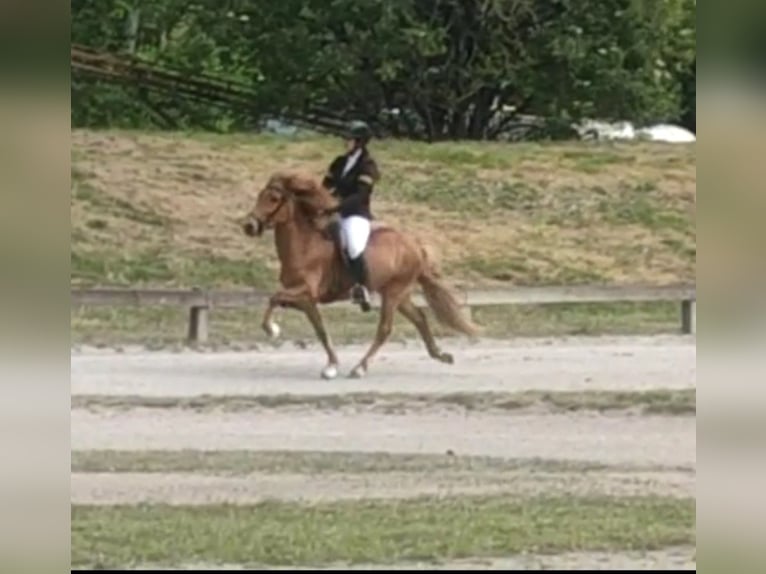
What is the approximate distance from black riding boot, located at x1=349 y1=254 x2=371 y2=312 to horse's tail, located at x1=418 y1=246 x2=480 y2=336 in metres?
0.30

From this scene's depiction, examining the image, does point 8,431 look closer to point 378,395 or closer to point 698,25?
point 698,25

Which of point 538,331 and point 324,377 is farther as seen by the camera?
point 538,331

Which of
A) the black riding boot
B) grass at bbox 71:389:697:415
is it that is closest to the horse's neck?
the black riding boot

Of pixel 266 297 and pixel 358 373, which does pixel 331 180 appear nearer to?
pixel 358 373

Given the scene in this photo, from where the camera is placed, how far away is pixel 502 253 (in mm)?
11250

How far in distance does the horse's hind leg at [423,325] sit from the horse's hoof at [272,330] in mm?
806

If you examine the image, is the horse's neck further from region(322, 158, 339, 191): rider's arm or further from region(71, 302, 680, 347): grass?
region(71, 302, 680, 347): grass

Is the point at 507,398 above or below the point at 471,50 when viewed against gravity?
below

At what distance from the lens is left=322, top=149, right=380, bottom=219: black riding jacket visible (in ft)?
26.3

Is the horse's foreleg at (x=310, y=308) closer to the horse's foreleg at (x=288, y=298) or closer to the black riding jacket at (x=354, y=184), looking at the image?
the horse's foreleg at (x=288, y=298)

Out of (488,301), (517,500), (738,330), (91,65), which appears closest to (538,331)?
(488,301)

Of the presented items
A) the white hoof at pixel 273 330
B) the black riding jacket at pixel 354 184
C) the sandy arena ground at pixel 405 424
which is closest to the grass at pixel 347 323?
the white hoof at pixel 273 330

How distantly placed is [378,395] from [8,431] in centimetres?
602

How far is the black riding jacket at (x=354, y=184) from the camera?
8023 millimetres
